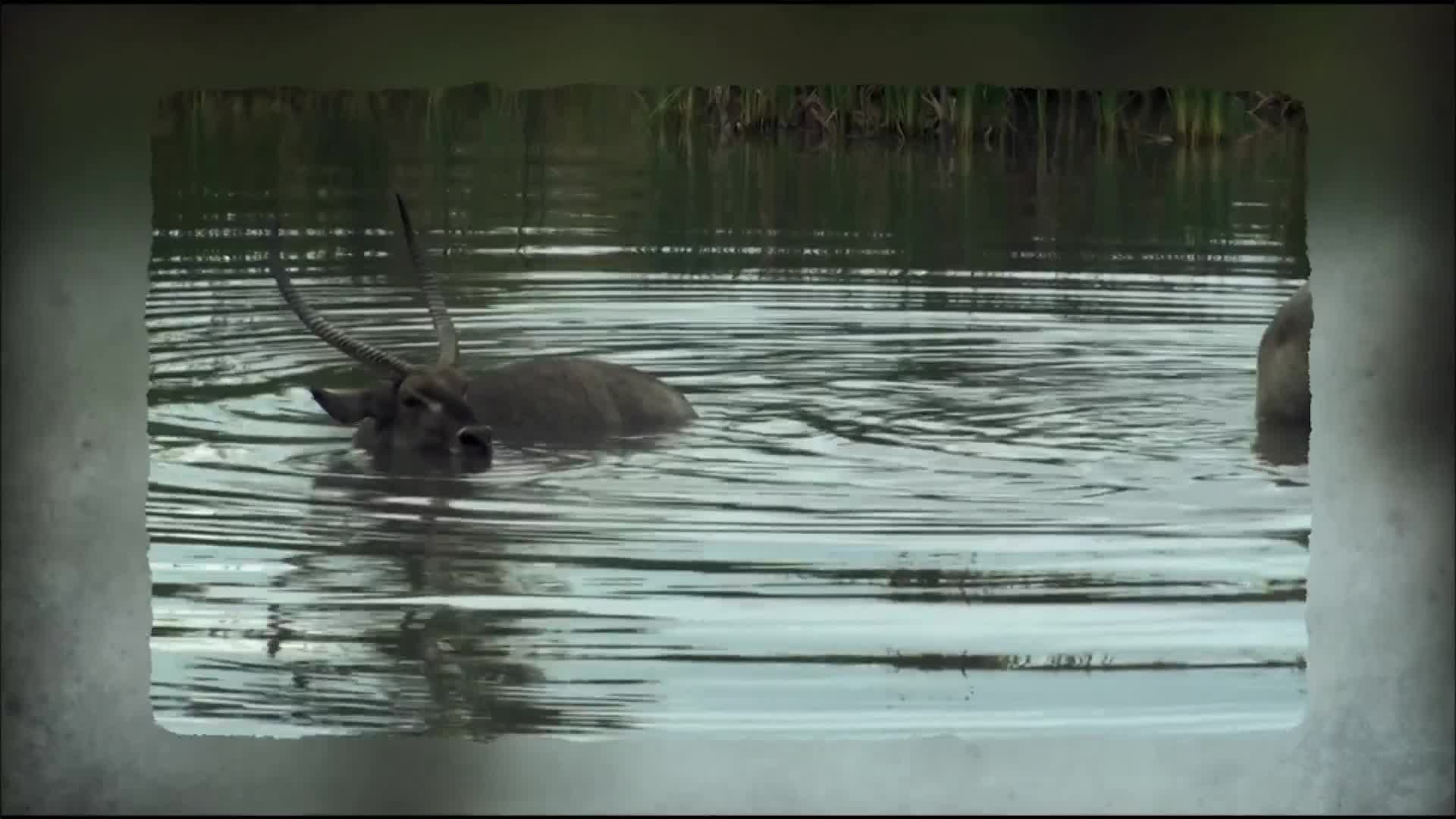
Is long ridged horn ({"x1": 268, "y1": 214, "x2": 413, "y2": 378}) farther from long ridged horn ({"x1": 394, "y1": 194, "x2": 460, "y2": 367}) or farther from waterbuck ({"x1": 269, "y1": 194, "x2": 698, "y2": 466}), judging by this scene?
long ridged horn ({"x1": 394, "y1": 194, "x2": 460, "y2": 367})

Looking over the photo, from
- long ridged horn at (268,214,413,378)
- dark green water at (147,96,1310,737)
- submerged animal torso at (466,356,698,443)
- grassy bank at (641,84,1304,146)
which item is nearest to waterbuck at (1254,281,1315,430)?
dark green water at (147,96,1310,737)

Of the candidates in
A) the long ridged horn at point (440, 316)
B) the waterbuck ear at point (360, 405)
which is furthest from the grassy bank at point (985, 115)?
the waterbuck ear at point (360, 405)

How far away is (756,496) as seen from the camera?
582 cm

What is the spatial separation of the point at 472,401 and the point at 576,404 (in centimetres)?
37

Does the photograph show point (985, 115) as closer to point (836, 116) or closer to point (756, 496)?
point (836, 116)

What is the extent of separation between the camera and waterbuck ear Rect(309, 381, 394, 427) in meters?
6.62

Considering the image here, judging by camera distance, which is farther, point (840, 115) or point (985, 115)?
point (985, 115)

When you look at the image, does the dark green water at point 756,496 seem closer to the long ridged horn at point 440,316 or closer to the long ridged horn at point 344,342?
the long ridged horn at point 344,342

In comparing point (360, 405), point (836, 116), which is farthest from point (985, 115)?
point (360, 405)

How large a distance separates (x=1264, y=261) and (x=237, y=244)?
5.26 metres
